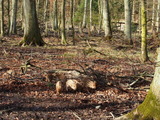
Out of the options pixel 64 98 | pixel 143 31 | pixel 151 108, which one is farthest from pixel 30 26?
pixel 151 108

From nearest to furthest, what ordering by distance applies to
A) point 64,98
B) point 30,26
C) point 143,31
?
point 64,98
point 143,31
point 30,26

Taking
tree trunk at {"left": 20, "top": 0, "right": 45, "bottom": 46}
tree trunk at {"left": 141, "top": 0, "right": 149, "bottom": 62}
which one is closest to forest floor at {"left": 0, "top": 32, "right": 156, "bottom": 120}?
tree trunk at {"left": 141, "top": 0, "right": 149, "bottom": 62}

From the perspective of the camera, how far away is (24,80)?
651cm

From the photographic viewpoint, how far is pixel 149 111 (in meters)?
3.87

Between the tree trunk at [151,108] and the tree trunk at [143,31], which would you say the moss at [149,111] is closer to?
the tree trunk at [151,108]

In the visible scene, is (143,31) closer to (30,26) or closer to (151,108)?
(151,108)

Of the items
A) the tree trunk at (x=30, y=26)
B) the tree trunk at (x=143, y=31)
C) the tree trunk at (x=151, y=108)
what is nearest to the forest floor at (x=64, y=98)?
the tree trunk at (x=151, y=108)

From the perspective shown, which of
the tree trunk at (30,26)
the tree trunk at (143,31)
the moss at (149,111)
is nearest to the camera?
the moss at (149,111)

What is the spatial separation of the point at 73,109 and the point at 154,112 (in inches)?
72.2

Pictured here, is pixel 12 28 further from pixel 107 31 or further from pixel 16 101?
pixel 16 101

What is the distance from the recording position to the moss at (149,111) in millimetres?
3812

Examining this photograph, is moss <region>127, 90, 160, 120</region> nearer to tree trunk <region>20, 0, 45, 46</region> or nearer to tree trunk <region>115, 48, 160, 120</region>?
tree trunk <region>115, 48, 160, 120</region>

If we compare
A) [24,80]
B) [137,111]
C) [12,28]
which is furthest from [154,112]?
[12,28]

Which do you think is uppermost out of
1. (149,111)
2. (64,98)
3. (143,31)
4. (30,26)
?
(30,26)
